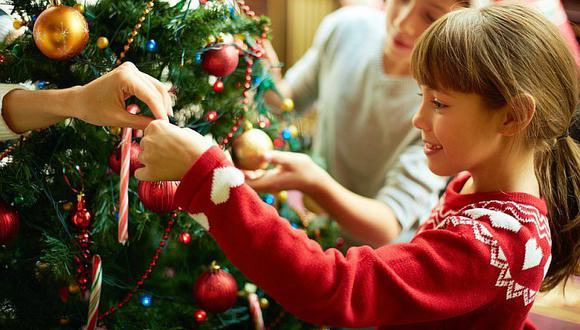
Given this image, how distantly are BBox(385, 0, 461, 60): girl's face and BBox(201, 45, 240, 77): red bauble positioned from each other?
0.42 m

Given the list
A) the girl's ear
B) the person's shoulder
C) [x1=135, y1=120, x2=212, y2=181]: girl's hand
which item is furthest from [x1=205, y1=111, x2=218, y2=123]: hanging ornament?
the person's shoulder

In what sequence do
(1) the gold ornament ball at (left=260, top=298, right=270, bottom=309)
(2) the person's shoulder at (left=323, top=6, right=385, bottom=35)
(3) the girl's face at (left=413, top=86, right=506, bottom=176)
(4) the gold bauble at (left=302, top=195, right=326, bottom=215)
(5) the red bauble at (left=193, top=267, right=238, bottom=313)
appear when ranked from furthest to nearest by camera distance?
(2) the person's shoulder at (left=323, top=6, right=385, bottom=35) → (4) the gold bauble at (left=302, top=195, right=326, bottom=215) → (1) the gold ornament ball at (left=260, top=298, right=270, bottom=309) → (5) the red bauble at (left=193, top=267, right=238, bottom=313) → (3) the girl's face at (left=413, top=86, right=506, bottom=176)

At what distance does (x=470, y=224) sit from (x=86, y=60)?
569 millimetres

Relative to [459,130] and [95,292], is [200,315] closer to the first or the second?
[95,292]

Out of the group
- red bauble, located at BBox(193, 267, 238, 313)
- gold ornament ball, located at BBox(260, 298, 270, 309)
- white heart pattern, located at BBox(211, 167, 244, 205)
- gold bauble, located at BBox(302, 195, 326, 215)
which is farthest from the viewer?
gold bauble, located at BBox(302, 195, 326, 215)

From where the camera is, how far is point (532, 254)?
2.42 ft

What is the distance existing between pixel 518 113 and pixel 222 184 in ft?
1.33

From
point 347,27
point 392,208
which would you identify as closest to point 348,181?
point 392,208

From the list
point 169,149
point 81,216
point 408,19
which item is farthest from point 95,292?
point 408,19

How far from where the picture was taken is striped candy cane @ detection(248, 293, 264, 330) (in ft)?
3.13

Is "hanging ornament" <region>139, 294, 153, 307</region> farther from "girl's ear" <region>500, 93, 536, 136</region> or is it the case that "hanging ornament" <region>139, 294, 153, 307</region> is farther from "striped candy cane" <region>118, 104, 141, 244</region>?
"girl's ear" <region>500, 93, 536, 136</region>

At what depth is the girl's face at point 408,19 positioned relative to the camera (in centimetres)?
106

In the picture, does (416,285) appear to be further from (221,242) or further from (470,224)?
(221,242)

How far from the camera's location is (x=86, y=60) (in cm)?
79
